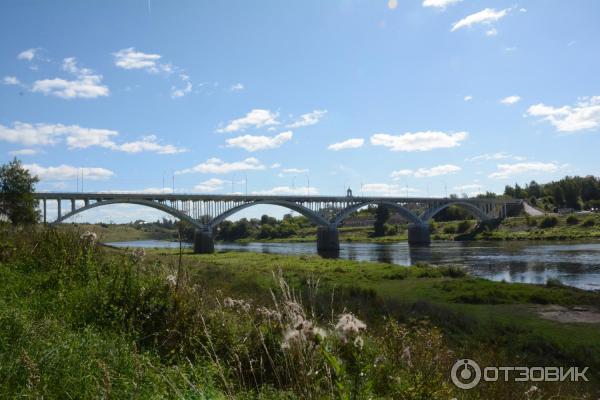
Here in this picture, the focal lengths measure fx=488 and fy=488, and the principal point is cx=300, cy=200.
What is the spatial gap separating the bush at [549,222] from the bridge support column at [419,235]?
2368 centimetres

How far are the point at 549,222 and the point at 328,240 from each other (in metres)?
44.8

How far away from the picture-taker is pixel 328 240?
7188cm

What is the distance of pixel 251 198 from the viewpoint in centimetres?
6831

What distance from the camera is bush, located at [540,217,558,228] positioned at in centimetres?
8844

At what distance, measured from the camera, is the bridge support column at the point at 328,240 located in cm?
7131

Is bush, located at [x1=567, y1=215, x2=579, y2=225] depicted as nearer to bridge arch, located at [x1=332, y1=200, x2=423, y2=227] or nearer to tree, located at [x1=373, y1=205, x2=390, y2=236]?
bridge arch, located at [x1=332, y1=200, x2=423, y2=227]

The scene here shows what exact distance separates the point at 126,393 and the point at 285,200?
222 ft

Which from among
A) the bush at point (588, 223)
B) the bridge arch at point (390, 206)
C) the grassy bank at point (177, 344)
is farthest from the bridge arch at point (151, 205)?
the bush at point (588, 223)

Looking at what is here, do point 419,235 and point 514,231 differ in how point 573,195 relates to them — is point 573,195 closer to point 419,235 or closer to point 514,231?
point 514,231

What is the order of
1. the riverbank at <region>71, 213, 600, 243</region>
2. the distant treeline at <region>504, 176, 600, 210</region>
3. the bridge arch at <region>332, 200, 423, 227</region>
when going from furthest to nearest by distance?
the distant treeline at <region>504, 176, 600, 210</region>
the riverbank at <region>71, 213, 600, 243</region>
the bridge arch at <region>332, 200, 423, 227</region>

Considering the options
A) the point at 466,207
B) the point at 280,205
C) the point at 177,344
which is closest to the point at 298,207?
the point at 280,205

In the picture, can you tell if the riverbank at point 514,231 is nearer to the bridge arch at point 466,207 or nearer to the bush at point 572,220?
the bush at point 572,220

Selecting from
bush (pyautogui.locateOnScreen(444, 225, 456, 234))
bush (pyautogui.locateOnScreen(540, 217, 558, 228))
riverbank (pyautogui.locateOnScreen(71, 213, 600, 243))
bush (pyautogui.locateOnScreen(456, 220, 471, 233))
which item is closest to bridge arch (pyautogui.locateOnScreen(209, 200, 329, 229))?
riverbank (pyautogui.locateOnScreen(71, 213, 600, 243))

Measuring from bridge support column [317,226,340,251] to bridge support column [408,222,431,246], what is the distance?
16762 mm
